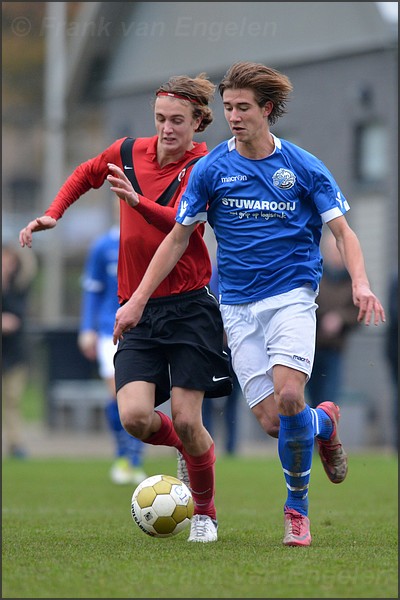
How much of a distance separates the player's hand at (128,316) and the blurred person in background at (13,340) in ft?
29.4

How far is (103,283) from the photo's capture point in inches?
451

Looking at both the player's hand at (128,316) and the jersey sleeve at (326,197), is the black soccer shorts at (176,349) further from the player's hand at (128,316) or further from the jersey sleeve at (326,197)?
the jersey sleeve at (326,197)

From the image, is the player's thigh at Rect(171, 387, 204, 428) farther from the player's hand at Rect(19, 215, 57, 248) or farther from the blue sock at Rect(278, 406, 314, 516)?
the player's hand at Rect(19, 215, 57, 248)

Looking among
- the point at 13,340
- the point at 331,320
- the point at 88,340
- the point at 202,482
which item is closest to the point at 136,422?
the point at 202,482

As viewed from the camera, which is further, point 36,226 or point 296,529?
point 36,226

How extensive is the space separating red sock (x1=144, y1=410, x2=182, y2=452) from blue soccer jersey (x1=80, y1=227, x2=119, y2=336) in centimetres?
442

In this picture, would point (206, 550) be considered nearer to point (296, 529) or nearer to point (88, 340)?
point (296, 529)

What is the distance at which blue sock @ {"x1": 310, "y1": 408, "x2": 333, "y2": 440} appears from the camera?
260 inches

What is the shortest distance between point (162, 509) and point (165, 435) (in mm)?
518

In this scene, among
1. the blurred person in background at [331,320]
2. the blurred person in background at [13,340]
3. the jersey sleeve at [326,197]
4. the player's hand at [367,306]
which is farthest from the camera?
the blurred person in background at [13,340]

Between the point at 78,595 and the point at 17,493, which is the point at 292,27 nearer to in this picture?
the point at 17,493

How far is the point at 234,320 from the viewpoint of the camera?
6.49 metres

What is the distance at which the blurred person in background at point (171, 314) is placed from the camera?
21.4 ft

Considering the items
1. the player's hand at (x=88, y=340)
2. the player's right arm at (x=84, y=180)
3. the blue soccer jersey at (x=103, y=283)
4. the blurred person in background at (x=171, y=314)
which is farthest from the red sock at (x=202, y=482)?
A: the player's hand at (x=88, y=340)
